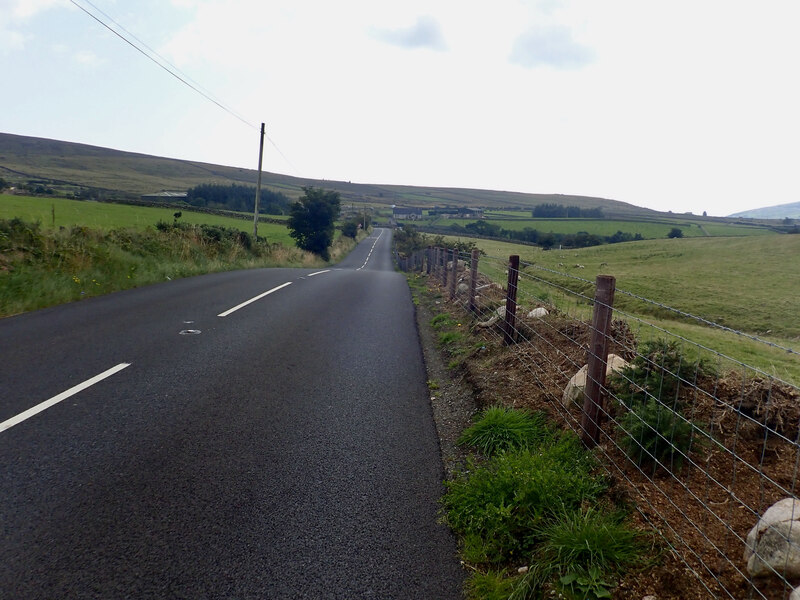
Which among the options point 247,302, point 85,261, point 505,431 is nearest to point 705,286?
point 247,302

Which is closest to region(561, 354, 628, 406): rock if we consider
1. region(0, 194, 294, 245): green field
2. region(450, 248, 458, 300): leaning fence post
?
region(450, 248, 458, 300): leaning fence post

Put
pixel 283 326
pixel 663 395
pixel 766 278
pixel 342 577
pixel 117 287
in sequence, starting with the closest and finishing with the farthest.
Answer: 1. pixel 342 577
2. pixel 663 395
3. pixel 283 326
4. pixel 117 287
5. pixel 766 278

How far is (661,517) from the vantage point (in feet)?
11.3

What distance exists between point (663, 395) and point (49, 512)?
174 inches

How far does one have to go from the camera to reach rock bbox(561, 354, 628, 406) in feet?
17.2

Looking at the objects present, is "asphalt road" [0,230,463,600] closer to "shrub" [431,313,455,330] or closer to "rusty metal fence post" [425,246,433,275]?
"shrub" [431,313,455,330]

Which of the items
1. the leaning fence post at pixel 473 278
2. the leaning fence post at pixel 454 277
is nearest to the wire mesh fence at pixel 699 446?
the leaning fence post at pixel 473 278

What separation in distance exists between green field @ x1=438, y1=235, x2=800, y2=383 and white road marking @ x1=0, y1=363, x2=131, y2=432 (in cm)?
530

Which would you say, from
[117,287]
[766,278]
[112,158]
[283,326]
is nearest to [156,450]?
[283,326]

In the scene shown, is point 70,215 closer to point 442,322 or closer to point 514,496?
point 442,322

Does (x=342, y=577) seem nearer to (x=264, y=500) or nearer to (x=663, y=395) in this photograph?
(x=264, y=500)

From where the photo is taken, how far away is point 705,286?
76.8 ft

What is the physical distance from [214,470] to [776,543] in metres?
3.60

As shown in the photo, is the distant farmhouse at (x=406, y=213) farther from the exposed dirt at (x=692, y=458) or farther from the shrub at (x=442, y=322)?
the exposed dirt at (x=692, y=458)
